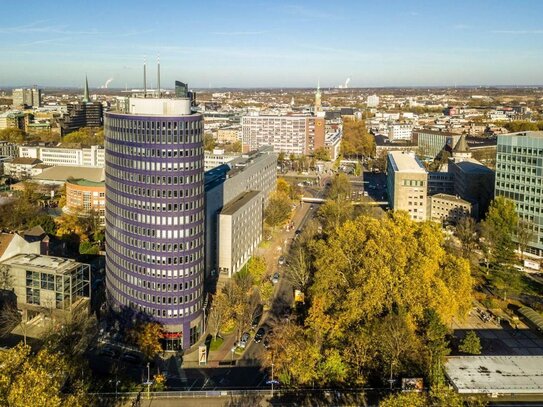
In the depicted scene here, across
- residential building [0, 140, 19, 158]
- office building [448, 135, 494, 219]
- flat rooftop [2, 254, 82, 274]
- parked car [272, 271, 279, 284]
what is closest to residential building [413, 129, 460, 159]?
office building [448, 135, 494, 219]

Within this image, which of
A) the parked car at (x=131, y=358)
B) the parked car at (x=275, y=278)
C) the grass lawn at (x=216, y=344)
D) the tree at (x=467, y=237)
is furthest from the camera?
the tree at (x=467, y=237)

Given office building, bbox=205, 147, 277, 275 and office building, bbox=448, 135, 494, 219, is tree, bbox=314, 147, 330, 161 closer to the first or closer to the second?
office building, bbox=448, 135, 494, 219


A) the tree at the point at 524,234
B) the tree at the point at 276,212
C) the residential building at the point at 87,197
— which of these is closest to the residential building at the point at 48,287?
the tree at the point at 276,212

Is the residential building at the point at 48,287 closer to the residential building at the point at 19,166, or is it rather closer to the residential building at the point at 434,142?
the residential building at the point at 19,166

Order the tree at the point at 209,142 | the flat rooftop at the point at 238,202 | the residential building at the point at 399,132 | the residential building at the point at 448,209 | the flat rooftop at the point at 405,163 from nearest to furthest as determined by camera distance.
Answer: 1. the flat rooftop at the point at 238,202
2. the residential building at the point at 448,209
3. the flat rooftop at the point at 405,163
4. the tree at the point at 209,142
5. the residential building at the point at 399,132

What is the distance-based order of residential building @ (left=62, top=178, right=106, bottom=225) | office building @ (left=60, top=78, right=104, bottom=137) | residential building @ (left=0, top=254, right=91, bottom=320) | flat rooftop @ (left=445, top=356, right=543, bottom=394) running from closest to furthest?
flat rooftop @ (left=445, top=356, right=543, bottom=394) < residential building @ (left=0, top=254, right=91, bottom=320) < residential building @ (left=62, top=178, right=106, bottom=225) < office building @ (left=60, top=78, right=104, bottom=137)

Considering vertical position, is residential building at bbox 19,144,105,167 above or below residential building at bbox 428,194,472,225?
above

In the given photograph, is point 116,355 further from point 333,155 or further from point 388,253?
point 333,155
